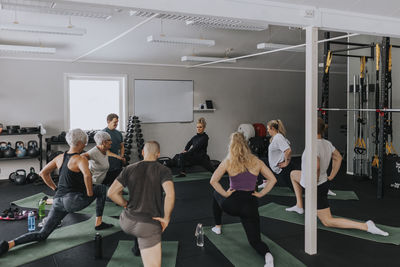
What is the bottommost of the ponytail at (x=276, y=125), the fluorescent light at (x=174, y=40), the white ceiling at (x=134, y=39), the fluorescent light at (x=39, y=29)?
the ponytail at (x=276, y=125)

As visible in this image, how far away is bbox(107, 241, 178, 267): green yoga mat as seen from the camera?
329cm

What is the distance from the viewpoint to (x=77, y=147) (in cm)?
360

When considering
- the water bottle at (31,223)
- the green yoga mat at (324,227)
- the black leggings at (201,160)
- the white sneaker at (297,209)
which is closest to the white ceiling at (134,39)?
the black leggings at (201,160)

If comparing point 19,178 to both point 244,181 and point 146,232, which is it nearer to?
point 146,232

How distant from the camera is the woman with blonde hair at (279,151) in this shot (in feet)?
16.4

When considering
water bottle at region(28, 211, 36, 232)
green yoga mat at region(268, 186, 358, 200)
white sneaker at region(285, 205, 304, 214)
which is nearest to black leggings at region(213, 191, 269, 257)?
white sneaker at region(285, 205, 304, 214)

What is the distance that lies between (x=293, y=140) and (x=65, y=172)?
7820 millimetres

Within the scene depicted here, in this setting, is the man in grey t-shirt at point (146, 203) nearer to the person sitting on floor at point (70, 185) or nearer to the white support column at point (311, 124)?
the person sitting on floor at point (70, 185)

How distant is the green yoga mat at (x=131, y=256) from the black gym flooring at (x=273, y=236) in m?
0.06

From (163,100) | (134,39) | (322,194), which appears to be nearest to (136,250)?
(322,194)

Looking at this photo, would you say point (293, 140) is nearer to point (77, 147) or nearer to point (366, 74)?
point (366, 74)

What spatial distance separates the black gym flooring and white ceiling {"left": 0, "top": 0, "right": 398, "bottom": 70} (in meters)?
2.76

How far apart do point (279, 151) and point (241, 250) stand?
1.93 metres

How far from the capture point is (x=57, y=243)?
3801mm
